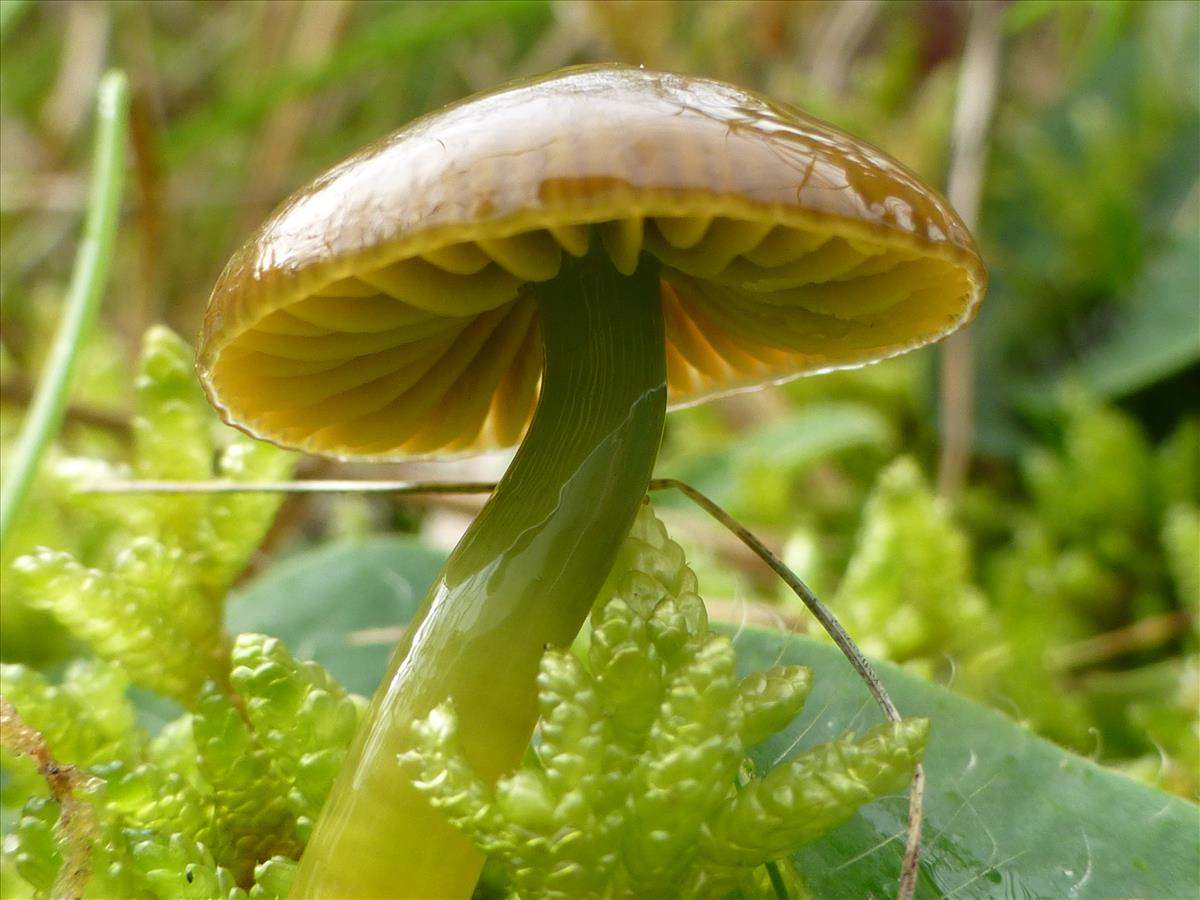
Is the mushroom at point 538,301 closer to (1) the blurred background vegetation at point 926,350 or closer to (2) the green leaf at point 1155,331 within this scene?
(1) the blurred background vegetation at point 926,350

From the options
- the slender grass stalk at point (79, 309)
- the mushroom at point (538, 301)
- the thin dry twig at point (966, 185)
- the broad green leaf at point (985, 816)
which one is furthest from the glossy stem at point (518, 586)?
the thin dry twig at point (966, 185)

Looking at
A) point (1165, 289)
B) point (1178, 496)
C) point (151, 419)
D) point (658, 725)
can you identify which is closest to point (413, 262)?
point (658, 725)

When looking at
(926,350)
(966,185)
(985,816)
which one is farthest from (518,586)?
(966,185)

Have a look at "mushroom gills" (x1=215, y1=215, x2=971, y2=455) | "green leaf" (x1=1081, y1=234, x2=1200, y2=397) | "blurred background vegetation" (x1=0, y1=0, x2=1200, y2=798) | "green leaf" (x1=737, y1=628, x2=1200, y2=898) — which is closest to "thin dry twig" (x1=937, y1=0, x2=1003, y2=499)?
"blurred background vegetation" (x1=0, y1=0, x2=1200, y2=798)

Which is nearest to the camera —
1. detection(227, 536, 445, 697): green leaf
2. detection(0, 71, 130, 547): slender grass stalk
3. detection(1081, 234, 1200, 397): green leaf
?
detection(0, 71, 130, 547): slender grass stalk

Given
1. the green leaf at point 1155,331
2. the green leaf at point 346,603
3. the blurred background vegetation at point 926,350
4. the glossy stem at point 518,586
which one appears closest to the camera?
the glossy stem at point 518,586

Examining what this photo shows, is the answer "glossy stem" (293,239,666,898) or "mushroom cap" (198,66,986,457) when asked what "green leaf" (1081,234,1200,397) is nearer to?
"mushroom cap" (198,66,986,457)

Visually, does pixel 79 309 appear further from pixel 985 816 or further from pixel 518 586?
pixel 985 816
